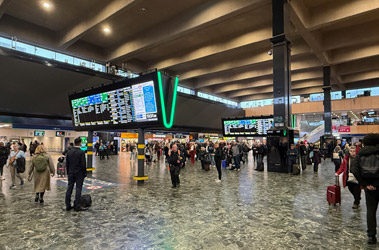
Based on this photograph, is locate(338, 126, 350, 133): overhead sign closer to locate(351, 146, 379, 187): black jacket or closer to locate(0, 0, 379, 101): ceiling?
locate(0, 0, 379, 101): ceiling

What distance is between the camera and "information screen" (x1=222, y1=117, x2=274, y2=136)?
58.7ft

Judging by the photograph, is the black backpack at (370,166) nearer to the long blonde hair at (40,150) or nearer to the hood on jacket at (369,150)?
the hood on jacket at (369,150)

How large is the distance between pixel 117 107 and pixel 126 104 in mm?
612

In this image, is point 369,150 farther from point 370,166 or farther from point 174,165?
point 174,165

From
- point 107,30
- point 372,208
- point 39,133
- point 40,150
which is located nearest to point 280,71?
point 372,208

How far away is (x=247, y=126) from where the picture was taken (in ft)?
62.1

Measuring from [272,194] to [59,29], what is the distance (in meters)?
18.9

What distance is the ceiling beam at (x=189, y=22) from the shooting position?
12543mm

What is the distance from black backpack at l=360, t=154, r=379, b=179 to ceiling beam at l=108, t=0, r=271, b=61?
10.7 meters

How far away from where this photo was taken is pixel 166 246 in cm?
354

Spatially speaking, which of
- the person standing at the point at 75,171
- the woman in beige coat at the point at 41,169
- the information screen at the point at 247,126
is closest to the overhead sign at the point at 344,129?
the information screen at the point at 247,126

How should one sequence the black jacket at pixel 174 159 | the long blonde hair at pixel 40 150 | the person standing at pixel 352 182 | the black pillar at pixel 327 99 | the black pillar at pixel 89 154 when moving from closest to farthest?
the person standing at pixel 352 182, the long blonde hair at pixel 40 150, the black jacket at pixel 174 159, the black pillar at pixel 89 154, the black pillar at pixel 327 99

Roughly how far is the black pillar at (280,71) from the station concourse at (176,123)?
0.07 metres

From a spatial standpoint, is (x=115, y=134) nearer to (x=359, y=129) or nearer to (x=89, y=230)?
(x=89, y=230)
